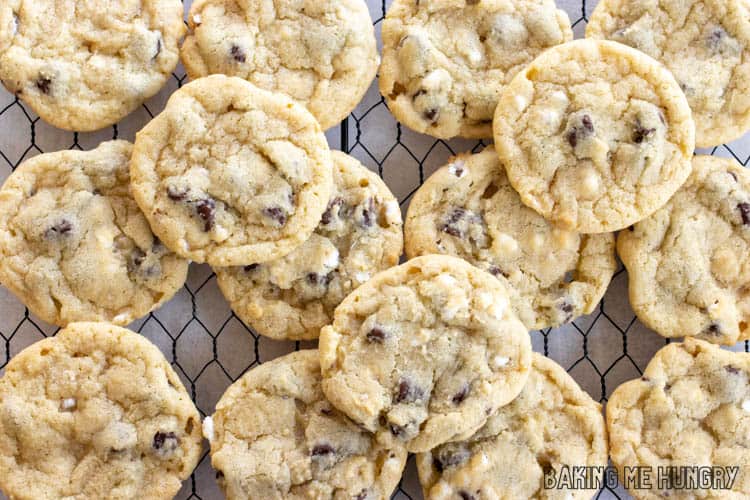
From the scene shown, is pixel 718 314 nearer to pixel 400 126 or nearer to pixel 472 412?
pixel 472 412

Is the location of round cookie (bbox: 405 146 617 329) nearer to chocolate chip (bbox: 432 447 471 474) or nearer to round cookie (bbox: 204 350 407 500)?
chocolate chip (bbox: 432 447 471 474)

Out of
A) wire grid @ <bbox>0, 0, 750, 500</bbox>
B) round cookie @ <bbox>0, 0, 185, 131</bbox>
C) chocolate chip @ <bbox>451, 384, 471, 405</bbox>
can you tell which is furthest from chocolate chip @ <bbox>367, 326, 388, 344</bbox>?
round cookie @ <bbox>0, 0, 185, 131</bbox>

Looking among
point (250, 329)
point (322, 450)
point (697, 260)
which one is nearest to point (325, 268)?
point (250, 329)

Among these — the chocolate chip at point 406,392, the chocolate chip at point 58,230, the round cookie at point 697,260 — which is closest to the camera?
the chocolate chip at point 406,392

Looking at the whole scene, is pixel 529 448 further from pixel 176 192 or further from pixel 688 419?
pixel 176 192

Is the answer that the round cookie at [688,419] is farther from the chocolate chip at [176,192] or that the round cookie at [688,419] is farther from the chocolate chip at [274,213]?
the chocolate chip at [176,192]

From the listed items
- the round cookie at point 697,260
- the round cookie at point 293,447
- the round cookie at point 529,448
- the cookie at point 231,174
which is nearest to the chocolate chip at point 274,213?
the cookie at point 231,174
